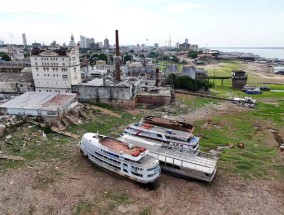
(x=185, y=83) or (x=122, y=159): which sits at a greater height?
(x=122, y=159)

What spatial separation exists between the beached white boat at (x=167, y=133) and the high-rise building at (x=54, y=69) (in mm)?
25757

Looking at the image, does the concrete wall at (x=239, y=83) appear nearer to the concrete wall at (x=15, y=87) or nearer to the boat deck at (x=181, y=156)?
the boat deck at (x=181, y=156)

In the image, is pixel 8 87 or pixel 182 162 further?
pixel 8 87

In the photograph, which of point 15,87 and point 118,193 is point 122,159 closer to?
point 118,193

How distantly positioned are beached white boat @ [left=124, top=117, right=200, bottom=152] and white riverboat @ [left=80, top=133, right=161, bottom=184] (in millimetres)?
4329

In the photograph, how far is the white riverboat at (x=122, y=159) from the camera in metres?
24.6

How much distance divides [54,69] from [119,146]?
32293mm

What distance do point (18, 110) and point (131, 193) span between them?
24.8 m

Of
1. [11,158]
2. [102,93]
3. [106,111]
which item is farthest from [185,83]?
[11,158]

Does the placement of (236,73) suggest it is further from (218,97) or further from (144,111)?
(144,111)

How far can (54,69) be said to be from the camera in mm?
52750

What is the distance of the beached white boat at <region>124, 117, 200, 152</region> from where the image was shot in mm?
29406

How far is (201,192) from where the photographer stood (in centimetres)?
2475

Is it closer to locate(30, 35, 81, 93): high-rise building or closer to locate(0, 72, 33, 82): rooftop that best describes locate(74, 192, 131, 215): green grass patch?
locate(30, 35, 81, 93): high-rise building
